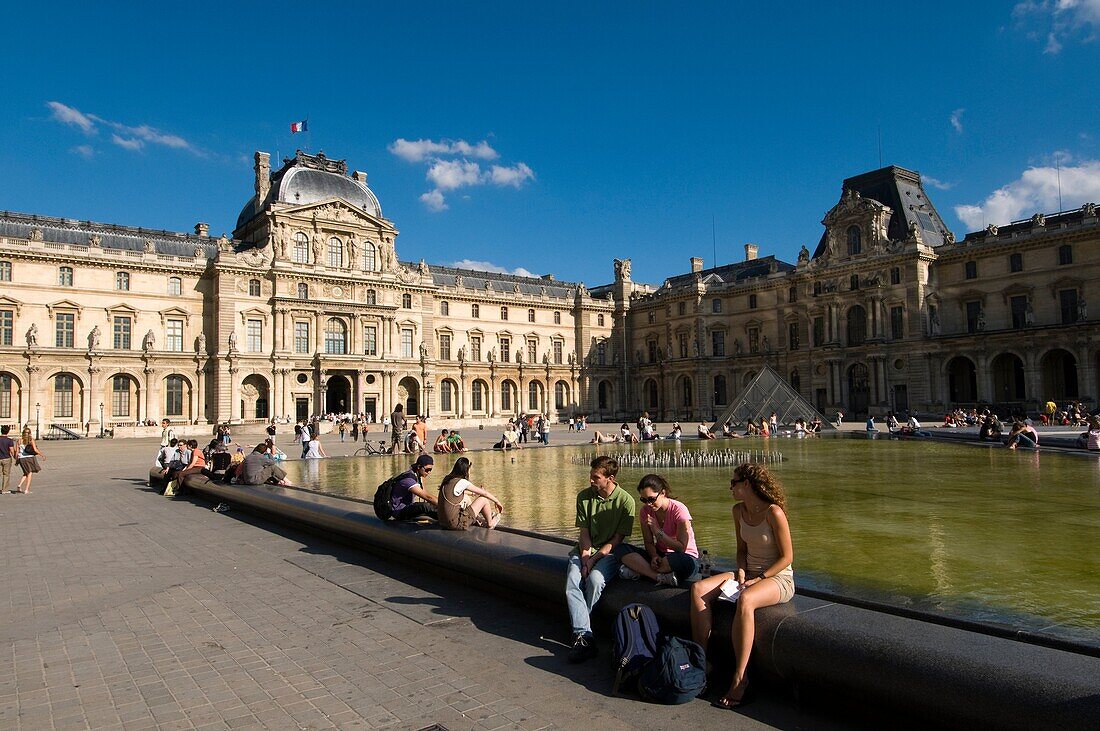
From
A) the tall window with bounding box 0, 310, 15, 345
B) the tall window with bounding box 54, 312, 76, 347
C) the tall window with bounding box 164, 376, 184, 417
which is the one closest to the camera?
the tall window with bounding box 0, 310, 15, 345

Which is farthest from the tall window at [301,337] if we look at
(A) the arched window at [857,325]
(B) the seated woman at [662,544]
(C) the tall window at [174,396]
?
(B) the seated woman at [662,544]

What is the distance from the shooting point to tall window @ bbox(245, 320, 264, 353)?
2028 inches

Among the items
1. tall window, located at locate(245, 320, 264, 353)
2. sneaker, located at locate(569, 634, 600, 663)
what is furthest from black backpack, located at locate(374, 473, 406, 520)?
tall window, located at locate(245, 320, 264, 353)

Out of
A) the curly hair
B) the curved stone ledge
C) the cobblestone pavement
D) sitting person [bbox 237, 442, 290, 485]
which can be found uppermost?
the curly hair

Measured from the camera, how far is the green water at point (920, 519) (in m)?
6.87

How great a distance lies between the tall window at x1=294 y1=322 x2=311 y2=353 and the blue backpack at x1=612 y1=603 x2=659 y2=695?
5156 centimetres

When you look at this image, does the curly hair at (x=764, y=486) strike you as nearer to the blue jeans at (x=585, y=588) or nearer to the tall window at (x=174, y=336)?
the blue jeans at (x=585, y=588)

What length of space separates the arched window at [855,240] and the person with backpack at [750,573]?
5527 centimetres

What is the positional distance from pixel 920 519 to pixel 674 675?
7664 mm

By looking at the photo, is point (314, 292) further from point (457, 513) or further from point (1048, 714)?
point (1048, 714)

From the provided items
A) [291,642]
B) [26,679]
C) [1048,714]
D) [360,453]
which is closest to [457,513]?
[291,642]

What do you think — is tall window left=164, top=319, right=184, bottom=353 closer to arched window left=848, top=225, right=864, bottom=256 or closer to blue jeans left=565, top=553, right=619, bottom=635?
arched window left=848, top=225, right=864, bottom=256

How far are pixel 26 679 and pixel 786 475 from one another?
1552cm

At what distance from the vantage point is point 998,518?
1102 cm
